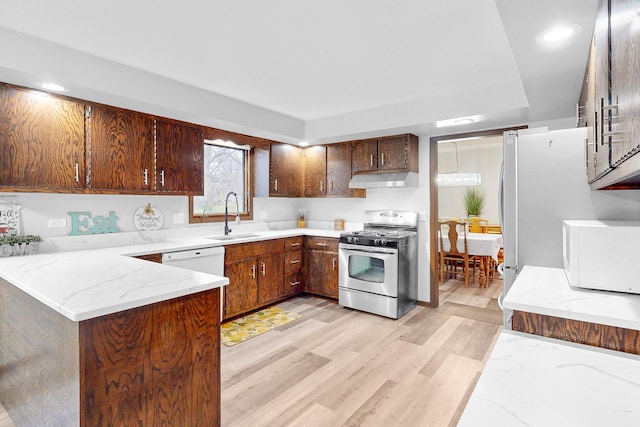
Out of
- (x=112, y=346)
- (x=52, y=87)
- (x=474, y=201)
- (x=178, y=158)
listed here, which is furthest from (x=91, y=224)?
(x=474, y=201)

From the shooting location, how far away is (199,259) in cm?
327

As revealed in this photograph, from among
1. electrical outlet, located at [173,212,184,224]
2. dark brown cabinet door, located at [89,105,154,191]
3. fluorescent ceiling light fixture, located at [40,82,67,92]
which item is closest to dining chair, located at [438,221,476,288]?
electrical outlet, located at [173,212,184,224]

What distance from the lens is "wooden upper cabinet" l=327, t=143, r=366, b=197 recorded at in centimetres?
449

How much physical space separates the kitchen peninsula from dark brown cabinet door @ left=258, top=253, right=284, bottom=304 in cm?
197

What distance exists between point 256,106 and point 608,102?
325cm

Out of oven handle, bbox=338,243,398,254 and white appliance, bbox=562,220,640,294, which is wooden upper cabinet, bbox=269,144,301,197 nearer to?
oven handle, bbox=338,243,398,254

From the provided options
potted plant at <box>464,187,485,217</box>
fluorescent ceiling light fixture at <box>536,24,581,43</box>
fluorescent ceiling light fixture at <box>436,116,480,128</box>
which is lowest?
potted plant at <box>464,187,485,217</box>

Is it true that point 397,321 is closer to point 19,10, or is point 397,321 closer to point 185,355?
point 185,355

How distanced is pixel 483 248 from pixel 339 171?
8.00 feet

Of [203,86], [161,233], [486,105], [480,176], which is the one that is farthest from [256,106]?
[480,176]

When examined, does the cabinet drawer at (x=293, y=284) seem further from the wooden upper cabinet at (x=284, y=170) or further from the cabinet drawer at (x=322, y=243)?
the wooden upper cabinet at (x=284, y=170)

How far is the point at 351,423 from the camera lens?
79.5 inches

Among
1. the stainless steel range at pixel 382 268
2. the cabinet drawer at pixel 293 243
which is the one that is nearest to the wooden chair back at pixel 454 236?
the stainless steel range at pixel 382 268

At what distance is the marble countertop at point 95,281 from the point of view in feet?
4.52
